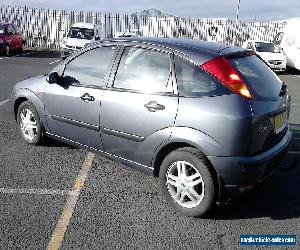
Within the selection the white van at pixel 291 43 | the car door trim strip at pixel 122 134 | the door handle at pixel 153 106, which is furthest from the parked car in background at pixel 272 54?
the door handle at pixel 153 106

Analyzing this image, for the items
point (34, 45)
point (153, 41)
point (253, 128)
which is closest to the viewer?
point (253, 128)

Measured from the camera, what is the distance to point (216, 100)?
11.2ft

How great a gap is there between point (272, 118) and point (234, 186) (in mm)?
742

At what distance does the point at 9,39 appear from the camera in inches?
754

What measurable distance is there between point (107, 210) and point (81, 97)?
138 centimetres

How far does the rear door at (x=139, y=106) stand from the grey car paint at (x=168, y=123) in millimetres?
10

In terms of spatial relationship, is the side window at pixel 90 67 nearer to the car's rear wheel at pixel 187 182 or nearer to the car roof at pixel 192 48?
the car roof at pixel 192 48

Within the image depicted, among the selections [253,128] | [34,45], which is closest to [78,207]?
[253,128]

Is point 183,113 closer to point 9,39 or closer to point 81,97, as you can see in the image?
point 81,97

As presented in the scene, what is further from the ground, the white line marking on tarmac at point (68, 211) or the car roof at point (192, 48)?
the car roof at point (192, 48)

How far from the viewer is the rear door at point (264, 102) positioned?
3.40 m

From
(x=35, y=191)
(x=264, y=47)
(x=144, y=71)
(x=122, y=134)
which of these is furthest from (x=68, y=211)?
(x=264, y=47)

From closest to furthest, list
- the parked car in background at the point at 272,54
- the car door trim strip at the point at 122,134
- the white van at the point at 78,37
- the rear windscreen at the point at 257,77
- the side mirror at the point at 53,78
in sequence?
the rear windscreen at the point at 257,77 → the car door trim strip at the point at 122,134 → the side mirror at the point at 53,78 → the parked car in background at the point at 272,54 → the white van at the point at 78,37

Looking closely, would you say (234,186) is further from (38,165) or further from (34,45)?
(34,45)
